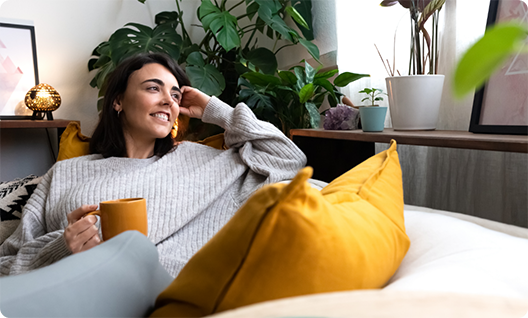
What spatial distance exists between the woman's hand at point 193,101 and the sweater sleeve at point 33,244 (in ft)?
2.00

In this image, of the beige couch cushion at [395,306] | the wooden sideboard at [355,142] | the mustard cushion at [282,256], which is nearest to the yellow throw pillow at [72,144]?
the wooden sideboard at [355,142]

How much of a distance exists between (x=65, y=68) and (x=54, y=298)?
2.58 meters

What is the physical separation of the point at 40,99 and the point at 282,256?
94.4 inches

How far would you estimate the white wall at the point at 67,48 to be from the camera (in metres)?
2.51

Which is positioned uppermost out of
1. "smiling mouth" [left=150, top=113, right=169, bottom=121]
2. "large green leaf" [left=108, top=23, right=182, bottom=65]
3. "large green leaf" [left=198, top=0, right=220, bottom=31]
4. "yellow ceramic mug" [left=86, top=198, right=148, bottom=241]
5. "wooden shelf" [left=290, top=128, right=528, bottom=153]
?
"large green leaf" [left=198, top=0, right=220, bottom=31]

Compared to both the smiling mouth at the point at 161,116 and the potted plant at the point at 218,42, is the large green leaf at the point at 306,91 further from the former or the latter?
the smiling mouth at the point at 161,116

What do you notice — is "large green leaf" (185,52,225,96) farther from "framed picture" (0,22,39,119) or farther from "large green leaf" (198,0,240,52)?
"framed picture" (0,22,39,119)

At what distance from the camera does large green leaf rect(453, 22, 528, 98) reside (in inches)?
3.3

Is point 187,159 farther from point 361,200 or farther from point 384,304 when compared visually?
point 384,304

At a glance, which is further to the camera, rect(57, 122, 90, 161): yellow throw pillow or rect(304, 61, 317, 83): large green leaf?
rect(304, 61, 317, 83): large green leaf

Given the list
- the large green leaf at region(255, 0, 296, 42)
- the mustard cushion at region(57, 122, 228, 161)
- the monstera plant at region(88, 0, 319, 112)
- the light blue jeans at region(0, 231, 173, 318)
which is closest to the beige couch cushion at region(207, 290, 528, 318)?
the light blue jeans at region(0, 231, 173, 318)

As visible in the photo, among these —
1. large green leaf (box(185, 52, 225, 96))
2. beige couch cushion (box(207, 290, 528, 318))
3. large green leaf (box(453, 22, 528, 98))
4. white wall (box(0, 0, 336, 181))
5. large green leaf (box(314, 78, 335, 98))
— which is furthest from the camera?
white wall (box(0, 0, 336, 181))

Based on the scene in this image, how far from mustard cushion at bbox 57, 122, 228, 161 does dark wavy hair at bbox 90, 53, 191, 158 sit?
85mm

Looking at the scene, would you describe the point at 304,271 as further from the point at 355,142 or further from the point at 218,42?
the point at 218,42
